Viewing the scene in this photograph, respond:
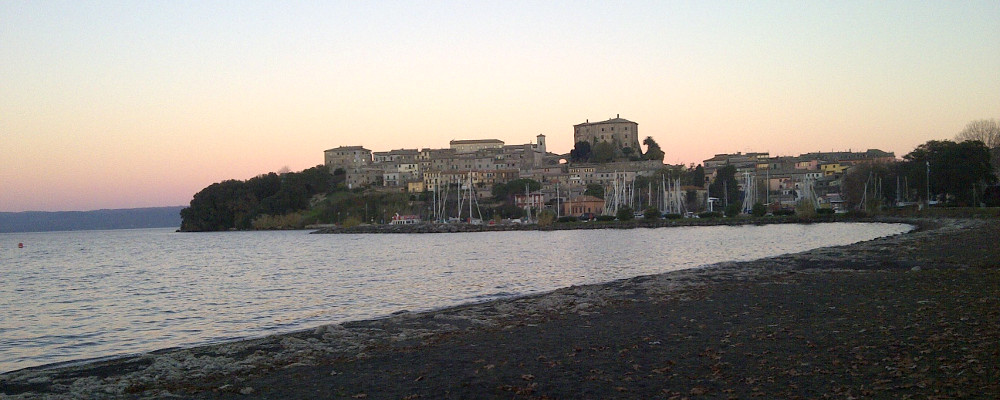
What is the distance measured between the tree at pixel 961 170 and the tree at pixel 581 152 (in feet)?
345

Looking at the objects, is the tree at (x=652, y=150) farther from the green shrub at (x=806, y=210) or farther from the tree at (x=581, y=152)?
the green shrub at (x=806, y=210)

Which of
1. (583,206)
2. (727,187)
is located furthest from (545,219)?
(727,187)

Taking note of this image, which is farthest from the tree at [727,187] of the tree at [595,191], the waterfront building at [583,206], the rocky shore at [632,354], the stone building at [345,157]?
the rocky shore at [632,354]

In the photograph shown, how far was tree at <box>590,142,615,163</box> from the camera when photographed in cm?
17788

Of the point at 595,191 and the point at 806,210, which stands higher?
the point at 595,191

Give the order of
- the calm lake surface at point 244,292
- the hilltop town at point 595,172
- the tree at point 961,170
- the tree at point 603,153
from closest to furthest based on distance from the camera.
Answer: the calm lake surface at point 244,292, the tree at point 961,170, the hilltop town at point 595,172, the tree at point 603,153

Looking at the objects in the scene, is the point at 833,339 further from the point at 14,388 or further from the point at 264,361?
the point at 14,388

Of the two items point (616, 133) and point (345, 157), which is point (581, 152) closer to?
point (616, 133)

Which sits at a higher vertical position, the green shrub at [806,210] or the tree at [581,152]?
the tree at [581,152]

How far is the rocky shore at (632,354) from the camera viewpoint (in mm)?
8852

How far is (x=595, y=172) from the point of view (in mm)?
168000

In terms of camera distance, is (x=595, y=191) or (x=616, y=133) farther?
(x=616, y=133)

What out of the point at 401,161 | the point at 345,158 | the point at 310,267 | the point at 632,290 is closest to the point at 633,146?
the point at 401,161

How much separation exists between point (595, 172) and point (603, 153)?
11589 millimetres
